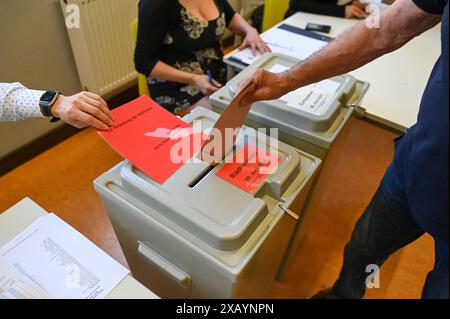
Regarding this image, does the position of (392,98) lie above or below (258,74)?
below

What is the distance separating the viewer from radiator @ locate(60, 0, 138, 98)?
5.76 ft

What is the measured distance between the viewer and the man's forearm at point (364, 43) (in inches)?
31.4

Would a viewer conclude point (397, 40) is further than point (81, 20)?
No

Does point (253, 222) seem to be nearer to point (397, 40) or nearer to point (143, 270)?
point (143, 270)

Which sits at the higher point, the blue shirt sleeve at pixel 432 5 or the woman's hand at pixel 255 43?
the blue shirt sleeve at pixel 432 5

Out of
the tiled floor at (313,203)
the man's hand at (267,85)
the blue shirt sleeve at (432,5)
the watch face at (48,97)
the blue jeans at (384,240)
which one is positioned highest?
the blue shirt sleeve at (432,5)

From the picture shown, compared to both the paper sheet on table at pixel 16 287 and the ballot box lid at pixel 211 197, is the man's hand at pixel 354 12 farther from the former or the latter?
the paper sheet on table at pixel 16 287

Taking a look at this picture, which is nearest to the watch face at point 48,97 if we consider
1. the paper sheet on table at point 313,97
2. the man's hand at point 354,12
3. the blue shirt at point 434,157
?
the paper sheet on table at point 313,97

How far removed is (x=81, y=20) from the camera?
173cm

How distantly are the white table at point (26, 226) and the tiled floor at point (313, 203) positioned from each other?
763mm

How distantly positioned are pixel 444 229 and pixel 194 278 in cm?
54

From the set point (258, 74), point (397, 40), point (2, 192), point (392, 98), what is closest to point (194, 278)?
point (258, 74)

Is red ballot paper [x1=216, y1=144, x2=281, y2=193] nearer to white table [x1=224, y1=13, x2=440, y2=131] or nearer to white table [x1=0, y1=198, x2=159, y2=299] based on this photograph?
white table [x1=0, y1=198, x2=159, y2=299]

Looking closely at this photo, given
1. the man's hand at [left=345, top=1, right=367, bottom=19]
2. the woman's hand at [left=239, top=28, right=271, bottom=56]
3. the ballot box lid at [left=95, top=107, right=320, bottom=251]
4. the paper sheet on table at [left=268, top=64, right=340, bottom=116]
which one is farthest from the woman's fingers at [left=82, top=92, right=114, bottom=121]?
the man's hand at [left=345, top=1, right=367, bottom=19]
